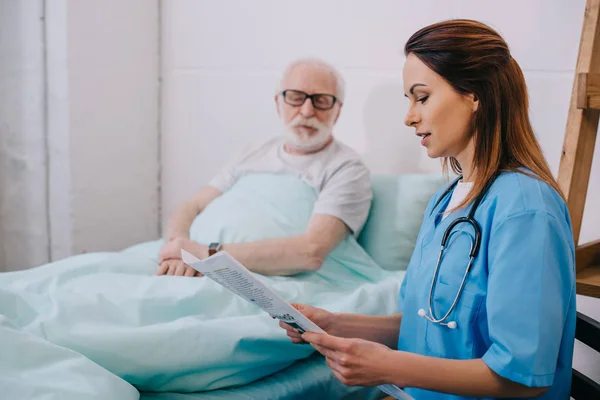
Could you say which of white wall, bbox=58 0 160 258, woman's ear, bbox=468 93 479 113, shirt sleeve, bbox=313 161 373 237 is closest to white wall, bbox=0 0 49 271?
white wall, bbox=58 0 160 258

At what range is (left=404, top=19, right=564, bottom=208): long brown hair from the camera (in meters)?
0.89

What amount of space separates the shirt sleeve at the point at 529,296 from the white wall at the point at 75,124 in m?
2.09

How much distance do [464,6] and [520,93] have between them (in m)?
0.99

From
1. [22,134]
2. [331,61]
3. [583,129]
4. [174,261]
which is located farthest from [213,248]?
[22,134]

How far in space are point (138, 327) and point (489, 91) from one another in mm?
790

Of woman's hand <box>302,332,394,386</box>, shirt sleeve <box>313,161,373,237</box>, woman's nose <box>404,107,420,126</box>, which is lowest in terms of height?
woman's hand <box>302,332,394,386</box>

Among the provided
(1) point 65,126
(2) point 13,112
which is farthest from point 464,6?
(2) point 13,112

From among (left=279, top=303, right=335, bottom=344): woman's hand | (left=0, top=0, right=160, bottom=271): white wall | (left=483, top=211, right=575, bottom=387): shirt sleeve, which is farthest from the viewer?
(left=0, top=0, right=160, bottom=271): white wall

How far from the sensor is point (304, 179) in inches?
72.9

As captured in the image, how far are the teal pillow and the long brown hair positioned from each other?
2.81ft

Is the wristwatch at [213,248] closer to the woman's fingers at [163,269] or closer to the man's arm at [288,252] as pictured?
the man's arm at [288,252]

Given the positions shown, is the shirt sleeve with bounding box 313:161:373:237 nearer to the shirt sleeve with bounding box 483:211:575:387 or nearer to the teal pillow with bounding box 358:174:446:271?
the teal pillow with bounding box 358:174:446:271

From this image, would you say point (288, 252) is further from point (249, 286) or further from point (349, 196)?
point (249, 286)

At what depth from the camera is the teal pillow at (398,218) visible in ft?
5.84
